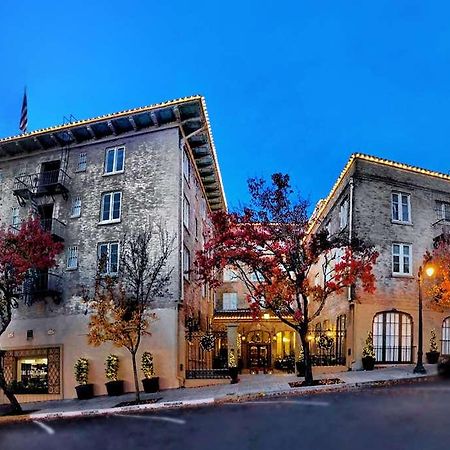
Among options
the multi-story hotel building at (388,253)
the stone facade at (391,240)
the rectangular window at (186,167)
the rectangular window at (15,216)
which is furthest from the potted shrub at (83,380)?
the stone facade at (391,240)

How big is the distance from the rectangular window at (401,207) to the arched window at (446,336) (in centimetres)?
579

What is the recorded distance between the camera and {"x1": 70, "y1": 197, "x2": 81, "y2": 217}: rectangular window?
96.3 feet

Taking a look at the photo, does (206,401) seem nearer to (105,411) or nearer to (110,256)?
(105,411)

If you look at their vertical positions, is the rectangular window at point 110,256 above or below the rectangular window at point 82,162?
below

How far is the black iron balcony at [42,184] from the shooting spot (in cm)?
2986

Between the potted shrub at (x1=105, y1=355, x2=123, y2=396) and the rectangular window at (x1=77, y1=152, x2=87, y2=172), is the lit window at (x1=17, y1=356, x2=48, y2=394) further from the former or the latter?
the rectangular window at (x1=77, y1=152, x2=87, y2=172)

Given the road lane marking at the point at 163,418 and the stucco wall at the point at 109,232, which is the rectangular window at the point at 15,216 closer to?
the stucco wall at the point at 109,232

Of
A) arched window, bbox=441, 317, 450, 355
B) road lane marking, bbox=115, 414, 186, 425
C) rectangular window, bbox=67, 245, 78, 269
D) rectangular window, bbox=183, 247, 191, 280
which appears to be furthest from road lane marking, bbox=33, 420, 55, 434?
arched window, bbox=441, 317, 450, 355

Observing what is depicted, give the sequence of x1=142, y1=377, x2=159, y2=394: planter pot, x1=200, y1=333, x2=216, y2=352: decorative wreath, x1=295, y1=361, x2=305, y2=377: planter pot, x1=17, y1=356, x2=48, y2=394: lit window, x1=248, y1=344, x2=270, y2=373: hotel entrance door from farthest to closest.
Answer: x1=248, y1=344, x2=270, y2=373: hotel entrance door < x1=17, y1=356, x2=48, y2=394: lit window < x1=200, y1=333, x2=216, y2=352: decorative wreath < x1=295, y1=361, x2=305, y2=377: planter pot < x1=142, y1=377, x2=159, y2=394: planter pot

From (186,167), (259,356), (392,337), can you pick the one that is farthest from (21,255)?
(259,356)

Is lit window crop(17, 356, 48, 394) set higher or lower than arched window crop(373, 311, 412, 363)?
lower

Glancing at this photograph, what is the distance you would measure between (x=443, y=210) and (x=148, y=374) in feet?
61.2

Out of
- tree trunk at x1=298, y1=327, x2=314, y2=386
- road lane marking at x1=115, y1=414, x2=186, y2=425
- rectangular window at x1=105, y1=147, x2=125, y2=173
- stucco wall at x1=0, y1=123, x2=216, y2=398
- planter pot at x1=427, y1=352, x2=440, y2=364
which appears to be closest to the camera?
road lane marking at x1=115, y1=414, x2=186, y2=425

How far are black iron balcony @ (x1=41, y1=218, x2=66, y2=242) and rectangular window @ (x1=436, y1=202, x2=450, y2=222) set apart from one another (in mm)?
20982
